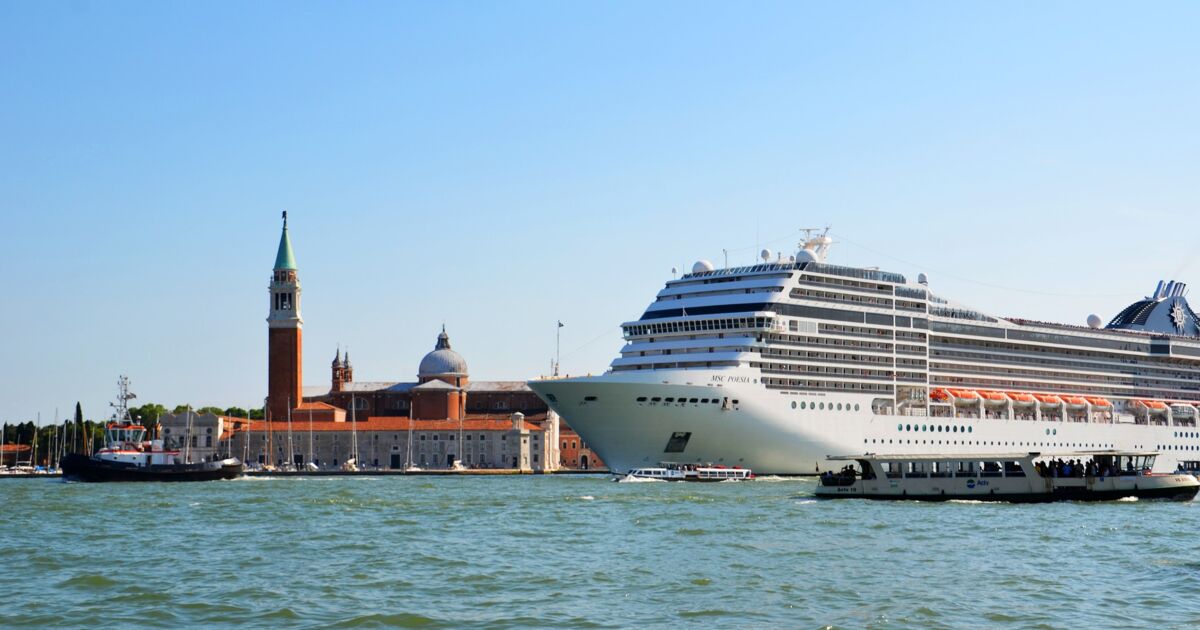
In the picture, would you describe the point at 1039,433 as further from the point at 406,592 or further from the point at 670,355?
the point at 406,592

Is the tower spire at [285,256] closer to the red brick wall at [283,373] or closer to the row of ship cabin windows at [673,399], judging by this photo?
the red brick wall at [283,373]

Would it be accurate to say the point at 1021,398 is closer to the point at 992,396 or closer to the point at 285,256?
the point at 992,396

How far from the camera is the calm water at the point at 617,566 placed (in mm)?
25641

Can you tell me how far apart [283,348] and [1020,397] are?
87558mm

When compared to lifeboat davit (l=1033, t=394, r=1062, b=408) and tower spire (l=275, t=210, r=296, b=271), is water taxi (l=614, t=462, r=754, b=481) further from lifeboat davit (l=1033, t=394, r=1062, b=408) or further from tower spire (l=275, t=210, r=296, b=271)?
tower spire (l=275, t=210, r=296, b=271)

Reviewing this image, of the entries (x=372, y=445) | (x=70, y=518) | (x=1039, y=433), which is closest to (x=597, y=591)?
(x=70, y=518)

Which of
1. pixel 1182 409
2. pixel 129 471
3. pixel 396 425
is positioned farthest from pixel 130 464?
pixel 1182 409

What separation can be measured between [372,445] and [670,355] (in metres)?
78.4

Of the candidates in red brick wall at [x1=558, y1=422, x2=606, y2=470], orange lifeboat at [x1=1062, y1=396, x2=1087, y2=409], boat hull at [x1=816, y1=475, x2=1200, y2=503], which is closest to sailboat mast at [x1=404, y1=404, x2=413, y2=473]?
red brick wall at [x1=558, y1=422, x2=606, y2=470]

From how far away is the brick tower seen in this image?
152m

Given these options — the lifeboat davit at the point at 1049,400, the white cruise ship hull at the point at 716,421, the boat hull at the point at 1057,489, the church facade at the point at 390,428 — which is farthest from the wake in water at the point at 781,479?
the church facade at the point at 390,428

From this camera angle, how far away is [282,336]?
15212 cm

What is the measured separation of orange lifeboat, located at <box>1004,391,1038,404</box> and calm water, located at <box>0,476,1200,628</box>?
112ft

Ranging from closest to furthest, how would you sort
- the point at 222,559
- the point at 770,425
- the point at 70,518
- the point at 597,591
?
1. the point at 597,591
2. the point at 222,559
3. the point at 70,518
4. the point at 770,425
